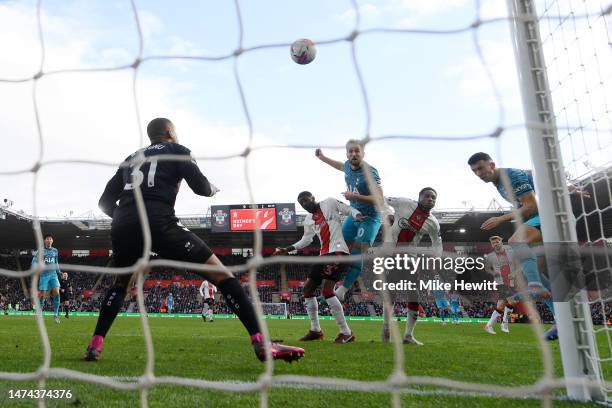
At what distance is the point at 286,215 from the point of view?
1029 inches

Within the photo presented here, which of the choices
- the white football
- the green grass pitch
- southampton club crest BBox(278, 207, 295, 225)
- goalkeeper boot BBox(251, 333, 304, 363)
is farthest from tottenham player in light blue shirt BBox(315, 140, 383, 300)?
southampton club crest BBox(278, 207, 295, 225)

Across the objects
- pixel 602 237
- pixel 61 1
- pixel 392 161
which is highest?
pixel 61 1

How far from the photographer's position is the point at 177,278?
31.6 metres

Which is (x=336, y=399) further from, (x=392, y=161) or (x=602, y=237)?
(x=602, y=237)

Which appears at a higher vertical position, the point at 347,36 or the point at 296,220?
the point at 296,220

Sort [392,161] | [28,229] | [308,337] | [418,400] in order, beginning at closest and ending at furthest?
[418,400] < [392,161] < [308,337] < [28,229]

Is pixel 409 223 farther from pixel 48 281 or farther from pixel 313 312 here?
pixel 48 281

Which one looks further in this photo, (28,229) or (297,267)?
(297,267)

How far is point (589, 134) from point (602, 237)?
1.95 feet

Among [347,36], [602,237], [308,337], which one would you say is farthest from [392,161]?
[308,337]

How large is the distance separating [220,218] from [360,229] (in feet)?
71.6

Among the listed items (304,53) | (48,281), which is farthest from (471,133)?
(48,281)

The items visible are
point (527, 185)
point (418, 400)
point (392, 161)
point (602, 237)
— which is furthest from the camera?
point (527, 185)

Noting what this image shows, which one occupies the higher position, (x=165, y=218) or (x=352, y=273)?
(x=165, y=218)
